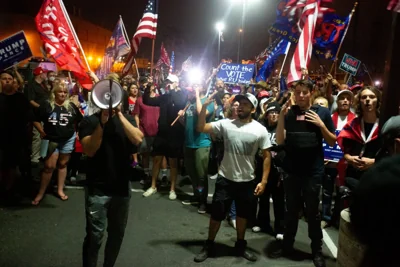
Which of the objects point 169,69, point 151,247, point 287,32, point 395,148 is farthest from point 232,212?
point 169,69

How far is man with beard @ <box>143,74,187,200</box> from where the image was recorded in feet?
22.5

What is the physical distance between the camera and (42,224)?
5188mm

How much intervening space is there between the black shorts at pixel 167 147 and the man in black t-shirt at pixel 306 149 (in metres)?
2.91

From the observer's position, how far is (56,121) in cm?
598

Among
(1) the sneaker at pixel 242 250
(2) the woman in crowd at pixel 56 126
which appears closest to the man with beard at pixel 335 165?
(1) the sneaker at pixel 242 250

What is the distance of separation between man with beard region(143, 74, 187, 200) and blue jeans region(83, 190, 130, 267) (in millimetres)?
3357

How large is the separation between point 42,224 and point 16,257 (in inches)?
40.8

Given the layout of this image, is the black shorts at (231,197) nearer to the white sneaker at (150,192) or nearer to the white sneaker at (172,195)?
the white sneaker at (172,195)

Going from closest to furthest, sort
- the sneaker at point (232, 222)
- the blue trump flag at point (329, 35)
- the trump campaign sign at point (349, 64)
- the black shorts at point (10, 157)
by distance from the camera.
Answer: the sneaker at point (232, 222)
the black shorts at point (10, 157)
the blue trump flag at point (329, 35)
the trump campaign sign at point (349, 64)

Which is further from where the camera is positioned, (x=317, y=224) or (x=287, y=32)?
(x=287, y=32)

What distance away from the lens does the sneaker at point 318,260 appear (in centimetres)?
426

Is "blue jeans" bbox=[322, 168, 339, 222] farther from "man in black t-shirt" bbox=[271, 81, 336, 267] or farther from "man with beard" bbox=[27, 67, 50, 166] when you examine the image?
"man with beard" bbox=[27, 67, 50, 166]

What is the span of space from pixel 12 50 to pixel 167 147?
12.8ft

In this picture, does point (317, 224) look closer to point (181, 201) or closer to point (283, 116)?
point (283, 116)
